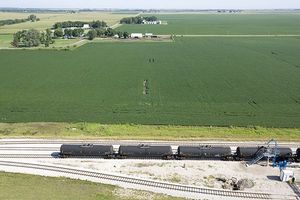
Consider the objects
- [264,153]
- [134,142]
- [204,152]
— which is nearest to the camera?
[264,153]

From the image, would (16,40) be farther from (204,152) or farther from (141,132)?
(204,152)

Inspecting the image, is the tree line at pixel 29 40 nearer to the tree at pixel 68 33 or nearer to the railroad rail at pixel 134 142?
the tree at pixel 68 33

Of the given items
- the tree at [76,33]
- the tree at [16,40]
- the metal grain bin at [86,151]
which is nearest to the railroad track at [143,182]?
the metal grain bin at [86,151]

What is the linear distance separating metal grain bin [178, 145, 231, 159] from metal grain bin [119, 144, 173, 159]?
1661 millimetres

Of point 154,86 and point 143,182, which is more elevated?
point 154,86

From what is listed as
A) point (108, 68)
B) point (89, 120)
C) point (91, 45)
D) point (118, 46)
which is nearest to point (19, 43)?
point (91, 45)

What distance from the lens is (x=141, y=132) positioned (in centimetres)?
5650

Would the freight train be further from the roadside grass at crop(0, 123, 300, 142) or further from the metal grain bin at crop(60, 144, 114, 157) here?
the roadside grass at crop(0, 123, 300, 142)

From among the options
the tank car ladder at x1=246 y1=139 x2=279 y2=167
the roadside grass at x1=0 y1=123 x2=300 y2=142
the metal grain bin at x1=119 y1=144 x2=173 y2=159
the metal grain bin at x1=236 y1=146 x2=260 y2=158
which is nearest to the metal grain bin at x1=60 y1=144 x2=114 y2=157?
the metal grain bin at x1=119 y1=144 x2=173 y2=159

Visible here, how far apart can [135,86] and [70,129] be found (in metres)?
27.9

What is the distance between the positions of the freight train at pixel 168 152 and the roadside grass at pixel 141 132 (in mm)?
7163

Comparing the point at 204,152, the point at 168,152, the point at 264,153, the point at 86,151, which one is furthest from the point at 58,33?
the point at 264,153

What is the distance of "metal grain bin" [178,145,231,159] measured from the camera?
4641cm

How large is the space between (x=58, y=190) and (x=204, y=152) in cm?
1843
